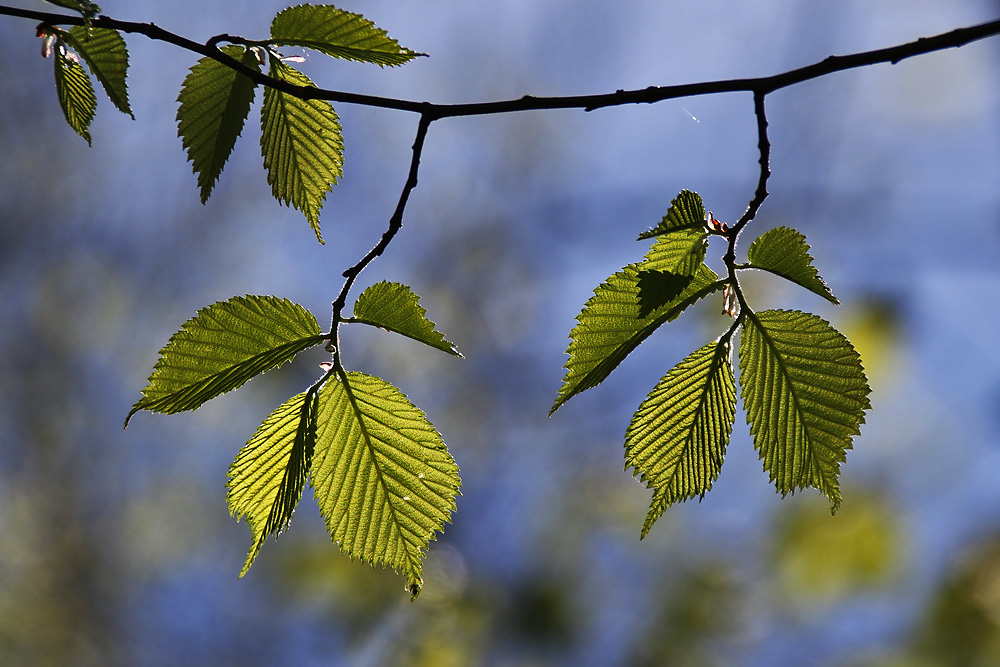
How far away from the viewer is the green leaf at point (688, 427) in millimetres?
729

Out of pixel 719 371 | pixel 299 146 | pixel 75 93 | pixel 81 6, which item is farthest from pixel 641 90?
pixel 75 93

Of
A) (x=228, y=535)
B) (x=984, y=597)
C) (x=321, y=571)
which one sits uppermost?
(x=984, y=597)

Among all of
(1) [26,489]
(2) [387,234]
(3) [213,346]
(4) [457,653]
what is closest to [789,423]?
(2) [387,234]

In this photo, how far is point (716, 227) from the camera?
2.34 ft

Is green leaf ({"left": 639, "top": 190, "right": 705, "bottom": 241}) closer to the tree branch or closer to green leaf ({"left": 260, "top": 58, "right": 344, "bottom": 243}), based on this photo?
the tree branch

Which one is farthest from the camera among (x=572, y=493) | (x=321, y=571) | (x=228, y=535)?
(x=228, y=535)

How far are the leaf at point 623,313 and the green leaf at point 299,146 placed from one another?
0.33m

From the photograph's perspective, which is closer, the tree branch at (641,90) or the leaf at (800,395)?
the tree branch at (641,90)

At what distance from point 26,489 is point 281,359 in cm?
726

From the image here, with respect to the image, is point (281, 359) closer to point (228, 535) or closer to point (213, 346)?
point (213, 346)

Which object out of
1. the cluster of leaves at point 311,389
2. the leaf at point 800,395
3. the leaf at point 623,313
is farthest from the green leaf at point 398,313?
the leaf at point 800,395

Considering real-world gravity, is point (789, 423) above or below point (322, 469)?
above

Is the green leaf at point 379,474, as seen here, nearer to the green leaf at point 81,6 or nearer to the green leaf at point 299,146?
the green leaf at point 299,146

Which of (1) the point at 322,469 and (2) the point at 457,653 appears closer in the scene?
(1) the point at 322,469
